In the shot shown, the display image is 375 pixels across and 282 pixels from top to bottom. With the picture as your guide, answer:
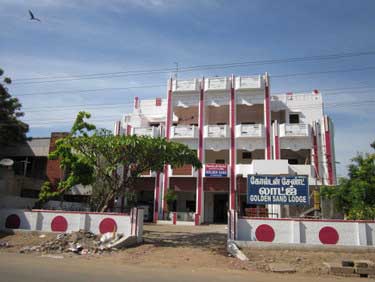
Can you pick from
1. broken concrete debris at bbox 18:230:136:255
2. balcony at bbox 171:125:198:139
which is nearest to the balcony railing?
balcony at bbox 171:125:198:139

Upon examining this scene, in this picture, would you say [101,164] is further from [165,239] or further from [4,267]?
[4,267]

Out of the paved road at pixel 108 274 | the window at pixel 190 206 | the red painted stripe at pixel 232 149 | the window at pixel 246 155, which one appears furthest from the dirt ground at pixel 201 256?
the window at pixel 246 155

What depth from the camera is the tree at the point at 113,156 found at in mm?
17719

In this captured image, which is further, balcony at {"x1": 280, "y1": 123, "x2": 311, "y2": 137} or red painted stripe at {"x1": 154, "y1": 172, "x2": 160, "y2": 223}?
red painted stripe at {"x1": 154, "y1": 172, "x2": 160, "y2": 223}

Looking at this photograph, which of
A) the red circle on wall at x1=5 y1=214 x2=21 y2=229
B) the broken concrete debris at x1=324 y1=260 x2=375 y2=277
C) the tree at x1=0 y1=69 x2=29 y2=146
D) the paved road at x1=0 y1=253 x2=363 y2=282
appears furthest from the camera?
the tree at x1=0 y1=69 x2=29 y2=146

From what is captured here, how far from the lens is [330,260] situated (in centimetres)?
1344

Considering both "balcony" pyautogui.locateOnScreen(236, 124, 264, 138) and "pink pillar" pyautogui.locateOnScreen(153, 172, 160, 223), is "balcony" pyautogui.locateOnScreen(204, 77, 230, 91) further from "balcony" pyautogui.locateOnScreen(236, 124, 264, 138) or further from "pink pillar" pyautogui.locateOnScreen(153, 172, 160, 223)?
"pink pillar" pyautogui.locateOnScreen(153, 172, 160, 223)

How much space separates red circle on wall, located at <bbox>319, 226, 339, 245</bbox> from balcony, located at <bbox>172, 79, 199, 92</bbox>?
774 inches

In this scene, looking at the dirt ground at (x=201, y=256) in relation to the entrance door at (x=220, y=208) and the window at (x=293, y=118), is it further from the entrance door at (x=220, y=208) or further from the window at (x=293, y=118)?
the window at (x=293, y=118)

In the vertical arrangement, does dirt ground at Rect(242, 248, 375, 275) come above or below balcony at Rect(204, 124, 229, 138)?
below

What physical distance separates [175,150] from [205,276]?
899cm

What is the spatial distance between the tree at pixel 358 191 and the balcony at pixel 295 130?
8.80 m

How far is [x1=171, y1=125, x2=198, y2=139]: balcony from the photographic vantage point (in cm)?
3155

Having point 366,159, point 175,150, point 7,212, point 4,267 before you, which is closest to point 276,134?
point 366,159
